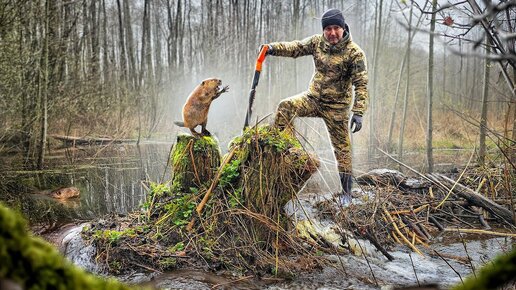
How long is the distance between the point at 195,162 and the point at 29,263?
12.7 ft

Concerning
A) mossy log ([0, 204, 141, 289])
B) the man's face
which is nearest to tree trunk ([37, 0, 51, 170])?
the man's face

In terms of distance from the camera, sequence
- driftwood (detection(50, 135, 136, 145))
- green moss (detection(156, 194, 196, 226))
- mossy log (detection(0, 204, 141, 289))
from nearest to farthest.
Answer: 1. mossy log (detection(0, 204, 141, 289))
2. green moss (detection(156, 194, 196, 226))
3. driftwood (detection(50, 135, 136, 145))

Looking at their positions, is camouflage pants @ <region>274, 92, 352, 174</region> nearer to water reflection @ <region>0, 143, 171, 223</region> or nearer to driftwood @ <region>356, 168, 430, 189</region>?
driftwood @ <region>356, 168, 430, 189</region>

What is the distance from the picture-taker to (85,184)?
7.98 metres

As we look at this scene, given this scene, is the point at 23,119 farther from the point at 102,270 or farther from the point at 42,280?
the point at 42,280

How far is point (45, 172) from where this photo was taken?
8555 mm

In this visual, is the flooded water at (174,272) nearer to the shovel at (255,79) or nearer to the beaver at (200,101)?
the beaver at (200,101)

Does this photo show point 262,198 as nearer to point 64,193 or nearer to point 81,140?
point 64,193

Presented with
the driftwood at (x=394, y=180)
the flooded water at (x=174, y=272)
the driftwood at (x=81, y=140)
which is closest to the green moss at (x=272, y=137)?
the flooded water at (x=174, y=272)

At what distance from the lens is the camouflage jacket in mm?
5121

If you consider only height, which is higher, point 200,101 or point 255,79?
point 255,79

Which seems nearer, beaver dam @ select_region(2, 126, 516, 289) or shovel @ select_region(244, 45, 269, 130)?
beaver dam @ select_region(2, 126, 516, 289)

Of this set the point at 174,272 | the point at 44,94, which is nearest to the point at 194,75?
the point at 44,94

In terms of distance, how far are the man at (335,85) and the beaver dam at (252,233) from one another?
0.91 meters
